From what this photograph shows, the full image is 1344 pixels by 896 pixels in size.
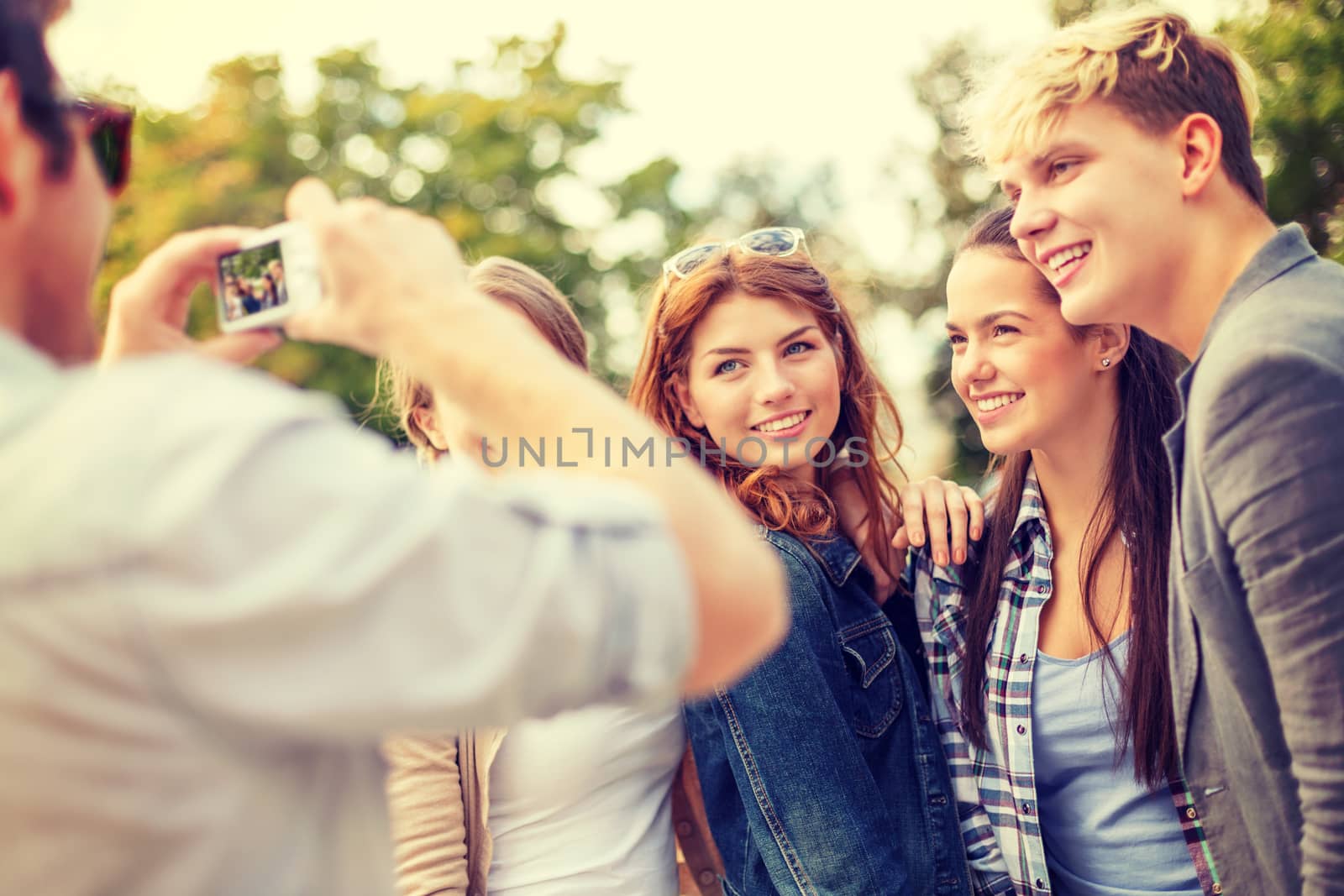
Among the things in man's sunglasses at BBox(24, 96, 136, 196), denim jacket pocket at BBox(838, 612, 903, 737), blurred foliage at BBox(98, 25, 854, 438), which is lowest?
denim jacket pocket at BBox(838, 612, 903, 737)

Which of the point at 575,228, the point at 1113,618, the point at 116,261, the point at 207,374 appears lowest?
the point at 1113,618

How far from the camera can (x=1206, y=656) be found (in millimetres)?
2113

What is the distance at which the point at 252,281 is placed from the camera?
150 cm

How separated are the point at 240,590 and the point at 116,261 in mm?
23804

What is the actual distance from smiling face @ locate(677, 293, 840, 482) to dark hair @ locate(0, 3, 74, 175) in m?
2.31

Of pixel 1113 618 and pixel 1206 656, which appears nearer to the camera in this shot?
pixel 1206 656

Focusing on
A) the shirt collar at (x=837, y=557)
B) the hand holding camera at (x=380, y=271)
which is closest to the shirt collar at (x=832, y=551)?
the shirt collar at (x=837, y=557)

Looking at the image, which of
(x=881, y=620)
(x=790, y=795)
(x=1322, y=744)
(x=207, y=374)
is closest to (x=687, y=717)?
(x=790, y=795)

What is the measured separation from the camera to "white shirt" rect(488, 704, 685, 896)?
2650 millimetres

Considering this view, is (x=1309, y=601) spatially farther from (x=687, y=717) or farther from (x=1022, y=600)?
(x=687, y=717)

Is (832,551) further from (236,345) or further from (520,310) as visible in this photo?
(236,345)

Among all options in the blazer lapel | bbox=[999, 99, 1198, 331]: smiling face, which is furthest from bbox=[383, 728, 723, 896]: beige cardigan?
bbox=[999, 99, 1198, 331]: smiling face

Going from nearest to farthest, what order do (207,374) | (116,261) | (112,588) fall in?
(112,588)
(207,374)
(116,261)

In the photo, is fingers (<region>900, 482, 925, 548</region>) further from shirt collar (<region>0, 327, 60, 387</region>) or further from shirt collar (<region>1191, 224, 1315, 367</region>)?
shirt collar (<region>0, 327, 60, 387</region>)
